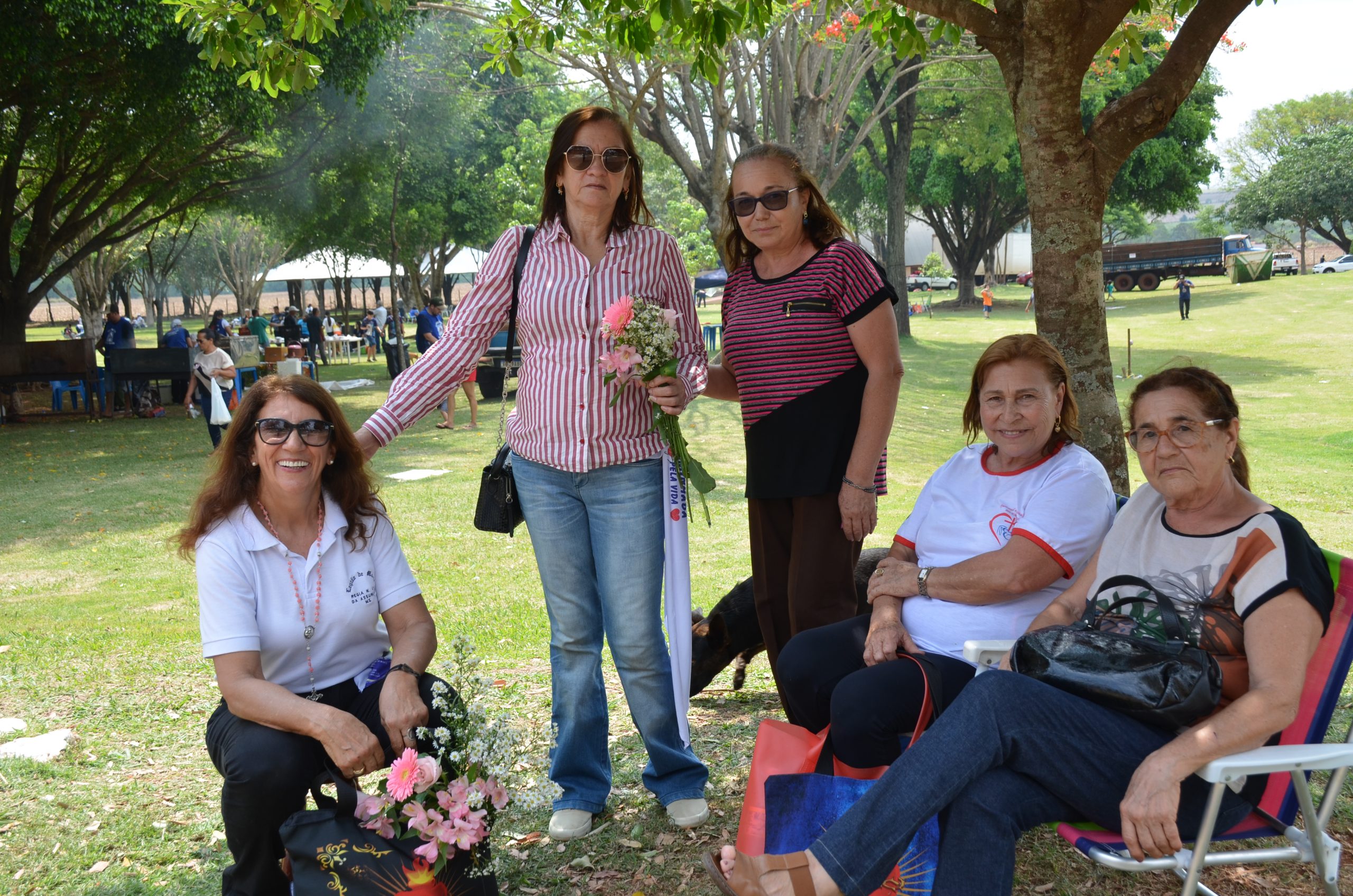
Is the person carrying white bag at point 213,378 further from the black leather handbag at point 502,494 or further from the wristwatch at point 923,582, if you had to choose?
the wristwatch at point 923,582

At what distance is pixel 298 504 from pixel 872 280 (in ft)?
5.86

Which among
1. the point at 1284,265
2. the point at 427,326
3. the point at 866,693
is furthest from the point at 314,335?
the point at 1284,265

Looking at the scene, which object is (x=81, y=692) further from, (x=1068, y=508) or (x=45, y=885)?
(x=1068, y=508)

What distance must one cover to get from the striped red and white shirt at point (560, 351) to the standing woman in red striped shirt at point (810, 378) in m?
0.25

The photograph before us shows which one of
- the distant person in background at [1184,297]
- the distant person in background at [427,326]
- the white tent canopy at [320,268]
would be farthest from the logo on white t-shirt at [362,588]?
the white tent canopy at [320,268]

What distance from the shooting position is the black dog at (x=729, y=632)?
15.1ft

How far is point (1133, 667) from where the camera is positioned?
2.37 meters

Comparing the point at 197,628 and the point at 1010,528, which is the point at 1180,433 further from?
the point at 197,628

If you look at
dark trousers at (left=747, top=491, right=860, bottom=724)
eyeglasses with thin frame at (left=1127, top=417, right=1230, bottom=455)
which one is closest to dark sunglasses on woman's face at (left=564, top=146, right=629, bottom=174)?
dark trousers at (left=747, top=491, right=860, bottom=724)

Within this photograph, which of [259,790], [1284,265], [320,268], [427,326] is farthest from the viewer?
[1284,265]

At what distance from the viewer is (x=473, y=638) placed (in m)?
5.76

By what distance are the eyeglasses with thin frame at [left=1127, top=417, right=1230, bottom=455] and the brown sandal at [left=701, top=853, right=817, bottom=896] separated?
4.26ft

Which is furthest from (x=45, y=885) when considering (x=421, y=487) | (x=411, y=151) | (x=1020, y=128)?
(x=411, y=151)

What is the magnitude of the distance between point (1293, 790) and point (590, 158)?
2.45m
